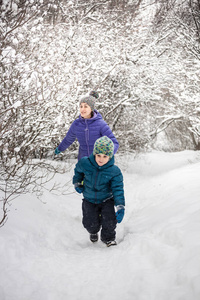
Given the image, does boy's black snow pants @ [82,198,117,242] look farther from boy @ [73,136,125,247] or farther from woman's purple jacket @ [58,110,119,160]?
woman's purple jacket @ [58,110,119,160]

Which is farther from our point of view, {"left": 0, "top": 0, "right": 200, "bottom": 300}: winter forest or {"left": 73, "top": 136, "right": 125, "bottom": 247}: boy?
{"left": 73, "top": 136, "right": 125, "bottom": 247}: boy

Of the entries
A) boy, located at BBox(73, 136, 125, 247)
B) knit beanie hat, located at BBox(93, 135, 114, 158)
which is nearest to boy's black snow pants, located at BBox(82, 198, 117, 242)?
boy, located at BBox(73, 136, 125, 247)

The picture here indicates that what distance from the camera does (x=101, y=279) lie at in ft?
6.98

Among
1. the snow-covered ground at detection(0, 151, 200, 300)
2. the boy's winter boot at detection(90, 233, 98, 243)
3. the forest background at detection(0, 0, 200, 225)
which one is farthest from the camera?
the forest background at detection(0, 0, 200, 225)

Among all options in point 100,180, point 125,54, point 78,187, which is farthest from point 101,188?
point 125,54

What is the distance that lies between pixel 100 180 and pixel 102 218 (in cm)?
52

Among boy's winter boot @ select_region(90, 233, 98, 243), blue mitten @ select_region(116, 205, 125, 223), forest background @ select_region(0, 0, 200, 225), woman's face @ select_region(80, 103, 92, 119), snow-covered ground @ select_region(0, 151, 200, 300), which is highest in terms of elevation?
forest background @ select_region(0, 0, 200, 225)

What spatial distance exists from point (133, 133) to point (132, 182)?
7.63ft

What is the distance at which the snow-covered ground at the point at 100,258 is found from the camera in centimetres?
188

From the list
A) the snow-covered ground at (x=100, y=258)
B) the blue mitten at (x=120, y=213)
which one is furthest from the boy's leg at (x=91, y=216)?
the blue mitten at (x=120, y=213)

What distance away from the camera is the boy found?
2.79 metres

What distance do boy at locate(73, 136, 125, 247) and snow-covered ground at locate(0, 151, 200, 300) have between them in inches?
10.7

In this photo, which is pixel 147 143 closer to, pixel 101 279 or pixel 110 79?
pixel 110 79

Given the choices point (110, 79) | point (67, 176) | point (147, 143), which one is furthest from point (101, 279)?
point (147, 143)
